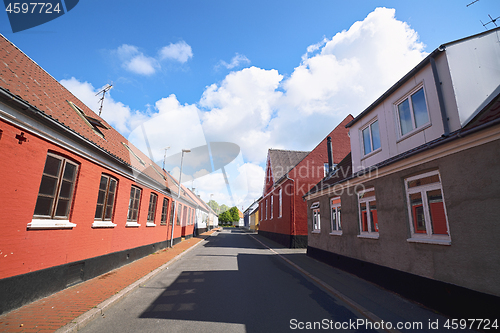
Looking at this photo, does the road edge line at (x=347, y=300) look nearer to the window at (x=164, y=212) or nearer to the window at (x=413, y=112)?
the window at (x=413, y=112)

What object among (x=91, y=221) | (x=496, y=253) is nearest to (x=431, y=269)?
(x=496, y=253)

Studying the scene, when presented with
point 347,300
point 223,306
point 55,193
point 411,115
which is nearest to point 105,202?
point 55,193

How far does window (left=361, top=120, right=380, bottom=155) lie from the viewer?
8336 mm

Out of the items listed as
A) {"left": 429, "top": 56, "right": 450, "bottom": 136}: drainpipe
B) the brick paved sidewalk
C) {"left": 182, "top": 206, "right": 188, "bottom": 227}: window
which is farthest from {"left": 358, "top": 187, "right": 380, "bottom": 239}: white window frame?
{"left": 182, "top": 206, "right": 188, "bottom": 227}: window

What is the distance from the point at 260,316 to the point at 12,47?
1030 centimetres

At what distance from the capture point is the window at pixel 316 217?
1258 cm

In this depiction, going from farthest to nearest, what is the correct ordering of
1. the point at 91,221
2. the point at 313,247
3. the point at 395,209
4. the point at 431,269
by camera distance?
1. the point at 313,247
2. the point at 91,221
3. the point at 395,209
4. the point at 431,269

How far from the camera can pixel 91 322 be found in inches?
166

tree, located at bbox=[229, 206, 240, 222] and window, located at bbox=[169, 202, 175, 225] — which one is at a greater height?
tree, located at bbox=[229, 206, 240, 222]

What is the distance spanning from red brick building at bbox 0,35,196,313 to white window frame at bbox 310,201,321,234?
9.11 meters

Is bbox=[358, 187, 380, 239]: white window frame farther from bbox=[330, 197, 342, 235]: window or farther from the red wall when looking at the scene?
the red wall

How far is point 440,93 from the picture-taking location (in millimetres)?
5809

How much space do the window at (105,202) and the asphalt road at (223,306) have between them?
8.45 ft

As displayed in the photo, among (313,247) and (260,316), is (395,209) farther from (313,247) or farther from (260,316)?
(313,247)
